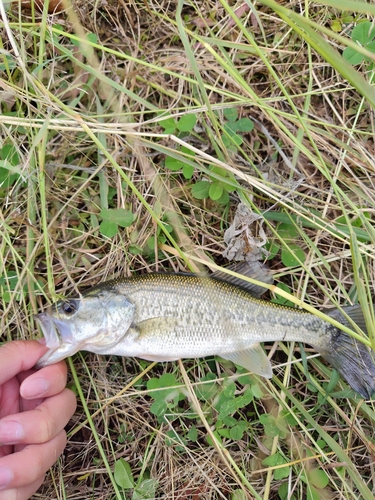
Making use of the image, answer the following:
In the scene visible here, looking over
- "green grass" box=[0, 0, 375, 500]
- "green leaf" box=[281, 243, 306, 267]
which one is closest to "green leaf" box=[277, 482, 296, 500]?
"green grass" box=[0, 0, 375, 500]

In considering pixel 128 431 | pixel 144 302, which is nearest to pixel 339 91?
pixel 144 302

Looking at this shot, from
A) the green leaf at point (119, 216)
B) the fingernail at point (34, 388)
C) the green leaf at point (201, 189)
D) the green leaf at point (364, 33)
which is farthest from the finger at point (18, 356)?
the green leaf at point (364, 33)

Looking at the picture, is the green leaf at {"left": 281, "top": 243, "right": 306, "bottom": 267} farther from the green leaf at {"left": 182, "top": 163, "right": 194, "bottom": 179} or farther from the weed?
the weed

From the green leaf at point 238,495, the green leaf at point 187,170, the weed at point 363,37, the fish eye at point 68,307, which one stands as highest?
the weed at point 363,37

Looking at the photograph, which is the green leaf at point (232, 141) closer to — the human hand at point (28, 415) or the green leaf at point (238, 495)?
the human hand at point (28, 415)

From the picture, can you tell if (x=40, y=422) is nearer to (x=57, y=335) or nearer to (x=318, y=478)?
(x=57, y=335)

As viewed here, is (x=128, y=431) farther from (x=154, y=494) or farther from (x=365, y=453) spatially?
(x=365, y=453)

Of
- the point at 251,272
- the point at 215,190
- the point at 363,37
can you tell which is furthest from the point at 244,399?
the point at 363,37
